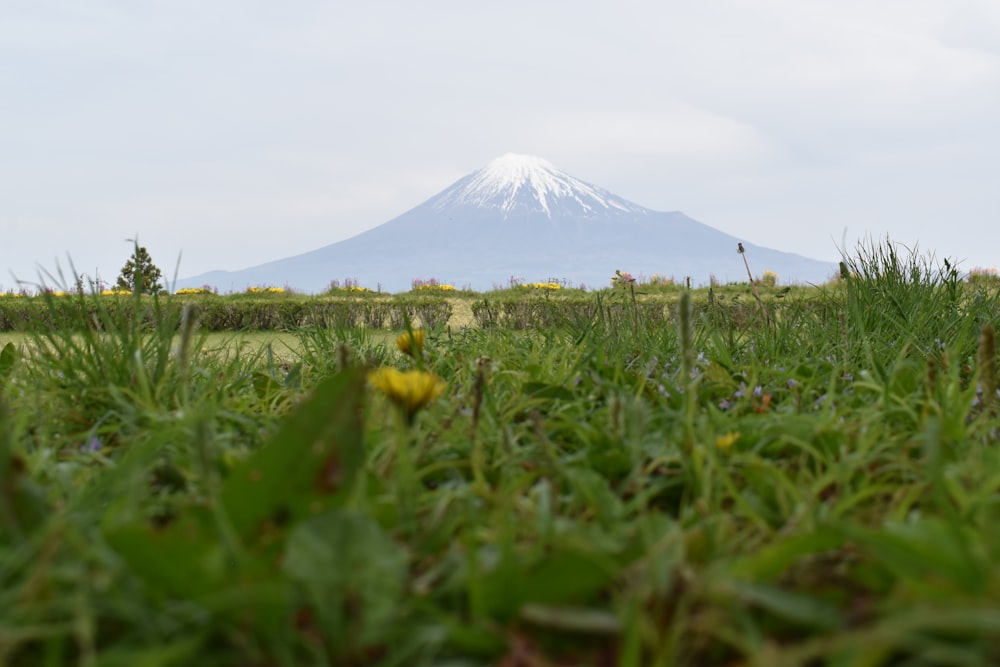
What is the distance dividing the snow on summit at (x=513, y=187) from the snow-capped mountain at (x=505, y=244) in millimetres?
232

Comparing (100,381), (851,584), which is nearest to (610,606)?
(851,584)

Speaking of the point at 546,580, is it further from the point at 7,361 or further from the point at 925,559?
the point at 7,361

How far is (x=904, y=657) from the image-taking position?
70cm

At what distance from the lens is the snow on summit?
173m

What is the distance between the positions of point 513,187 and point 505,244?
1315cm

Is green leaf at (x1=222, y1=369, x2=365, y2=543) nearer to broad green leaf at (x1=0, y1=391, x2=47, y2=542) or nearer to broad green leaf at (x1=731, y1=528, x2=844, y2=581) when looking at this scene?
broad green leaf at (x1=0, y1=391, x2=47, y2=542)

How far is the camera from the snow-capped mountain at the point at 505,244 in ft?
554

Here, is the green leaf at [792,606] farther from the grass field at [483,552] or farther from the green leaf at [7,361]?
the green leaf at [7,361]

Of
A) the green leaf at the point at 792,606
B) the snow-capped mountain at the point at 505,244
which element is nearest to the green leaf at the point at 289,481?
the green leaf at the point at 792,606

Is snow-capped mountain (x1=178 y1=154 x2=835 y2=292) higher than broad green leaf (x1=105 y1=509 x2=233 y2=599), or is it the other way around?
snow-capped mountain (x1=178 y1=154 x2=835 y2=292)

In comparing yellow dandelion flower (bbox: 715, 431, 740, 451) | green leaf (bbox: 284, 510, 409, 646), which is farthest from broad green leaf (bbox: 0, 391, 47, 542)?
yellow dandelion flower (bbox: 715, 431, 740, 451)

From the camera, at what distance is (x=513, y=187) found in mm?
172750

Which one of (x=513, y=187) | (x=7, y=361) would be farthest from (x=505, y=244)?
(x=7, y=361)

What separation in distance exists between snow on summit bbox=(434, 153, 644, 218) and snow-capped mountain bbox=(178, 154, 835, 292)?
9.2 inches
